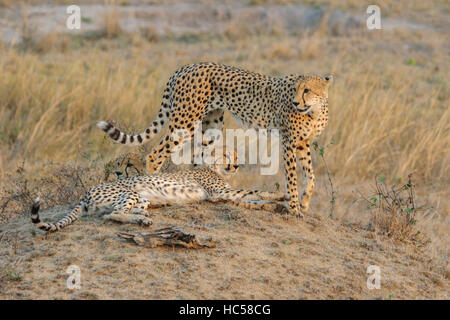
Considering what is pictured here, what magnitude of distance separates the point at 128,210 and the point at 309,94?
5.17ft

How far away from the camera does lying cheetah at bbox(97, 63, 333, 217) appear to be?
17.7 ft

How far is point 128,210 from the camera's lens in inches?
181

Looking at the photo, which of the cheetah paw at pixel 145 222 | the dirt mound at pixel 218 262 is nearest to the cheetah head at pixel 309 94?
the dirt mound at pixel 218 262

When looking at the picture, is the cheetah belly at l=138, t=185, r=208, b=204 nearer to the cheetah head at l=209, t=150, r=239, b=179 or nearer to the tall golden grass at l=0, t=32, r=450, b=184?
the cheetah head at l=209, t=150, r=239, b=179

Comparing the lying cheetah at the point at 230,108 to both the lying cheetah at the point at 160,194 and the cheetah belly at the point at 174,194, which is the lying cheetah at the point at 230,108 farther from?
the cheetah belly at the point at 174,194

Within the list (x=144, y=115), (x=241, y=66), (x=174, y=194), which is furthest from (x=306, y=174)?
(x=241, y=66)

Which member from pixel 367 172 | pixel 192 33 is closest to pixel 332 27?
pixel 192 33

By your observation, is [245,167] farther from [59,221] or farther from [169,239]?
[169,239]

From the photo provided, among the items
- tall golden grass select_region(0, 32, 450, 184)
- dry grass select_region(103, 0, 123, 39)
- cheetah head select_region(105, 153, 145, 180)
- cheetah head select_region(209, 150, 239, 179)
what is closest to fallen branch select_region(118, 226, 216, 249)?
cheetah head select_region(209, 150, 239, 179)

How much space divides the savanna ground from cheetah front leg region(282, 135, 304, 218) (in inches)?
7.1

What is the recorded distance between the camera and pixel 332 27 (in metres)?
14.7

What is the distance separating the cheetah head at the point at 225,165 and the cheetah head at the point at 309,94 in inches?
33.2

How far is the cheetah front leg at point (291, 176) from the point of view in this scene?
5.18 m

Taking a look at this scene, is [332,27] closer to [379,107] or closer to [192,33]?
[192,33]
